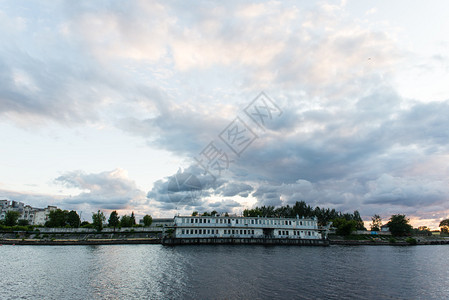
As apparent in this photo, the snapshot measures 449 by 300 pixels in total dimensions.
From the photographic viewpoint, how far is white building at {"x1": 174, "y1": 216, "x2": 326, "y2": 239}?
8981 centimetres

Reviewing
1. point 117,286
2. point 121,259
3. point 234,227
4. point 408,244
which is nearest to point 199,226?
point 234,227

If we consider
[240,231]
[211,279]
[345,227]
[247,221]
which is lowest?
[211,279]

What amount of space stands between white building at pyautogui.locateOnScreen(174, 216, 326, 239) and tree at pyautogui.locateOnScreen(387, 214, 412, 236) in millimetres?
59831

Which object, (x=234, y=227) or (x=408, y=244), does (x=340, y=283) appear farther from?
(x=408, y=244)

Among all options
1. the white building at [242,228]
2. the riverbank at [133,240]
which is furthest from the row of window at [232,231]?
the riverbank at [133,240]

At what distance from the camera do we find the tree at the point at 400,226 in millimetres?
131500

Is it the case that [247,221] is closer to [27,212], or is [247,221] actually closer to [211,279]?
[211,279]

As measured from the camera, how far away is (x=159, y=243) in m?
88.6

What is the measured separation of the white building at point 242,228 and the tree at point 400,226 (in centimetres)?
5983

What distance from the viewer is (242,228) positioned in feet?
303

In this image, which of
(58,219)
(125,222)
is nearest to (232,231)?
(125,222)

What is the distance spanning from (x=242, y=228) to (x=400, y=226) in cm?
8782

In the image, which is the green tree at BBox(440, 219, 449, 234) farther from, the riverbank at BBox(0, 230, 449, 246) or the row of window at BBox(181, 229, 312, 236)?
the row of window at BBox(181, 229, 312, 236)

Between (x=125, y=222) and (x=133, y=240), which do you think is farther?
(x=125, y=222)
